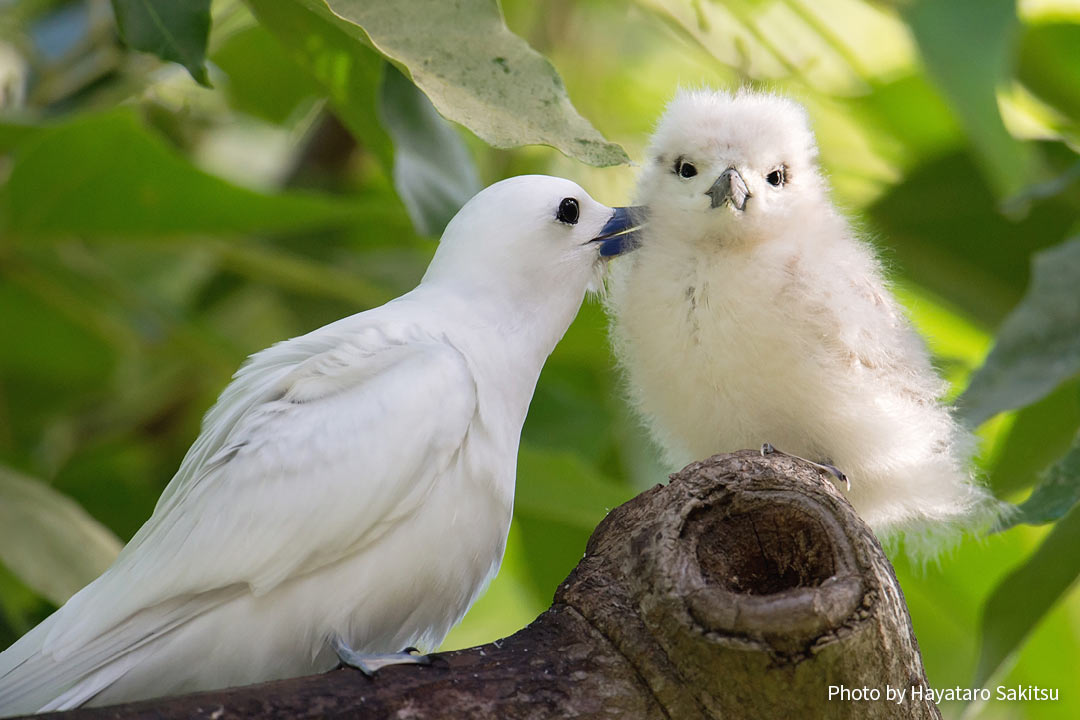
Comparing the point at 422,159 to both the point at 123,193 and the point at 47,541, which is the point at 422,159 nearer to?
the point at 123,193

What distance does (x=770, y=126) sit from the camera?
2314 mm

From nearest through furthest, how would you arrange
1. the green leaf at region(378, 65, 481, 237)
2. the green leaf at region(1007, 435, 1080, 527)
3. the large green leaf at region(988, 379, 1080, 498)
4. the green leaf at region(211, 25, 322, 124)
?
the green leaf at region(1007, 435, 1080, 527) → the green leaf at region(378, 65, 481, 237) → the large green leaf at region(988, 379, 1080, 498) → the green leaf at region(211, 25, 322, 124)

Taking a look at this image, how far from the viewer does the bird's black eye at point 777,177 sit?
2309 mm

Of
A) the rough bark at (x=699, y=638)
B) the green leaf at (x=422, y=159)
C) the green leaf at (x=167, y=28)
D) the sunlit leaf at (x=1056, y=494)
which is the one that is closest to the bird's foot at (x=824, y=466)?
the rough bark at (x=699, y=638)

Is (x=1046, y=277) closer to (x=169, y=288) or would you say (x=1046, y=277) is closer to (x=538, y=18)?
(x=538, y=18)

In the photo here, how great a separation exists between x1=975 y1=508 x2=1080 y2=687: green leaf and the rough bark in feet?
2.34

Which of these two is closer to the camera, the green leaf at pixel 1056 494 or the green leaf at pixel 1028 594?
the green leaf at pixel 1056 494

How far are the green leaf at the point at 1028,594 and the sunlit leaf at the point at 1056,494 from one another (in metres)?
0.12

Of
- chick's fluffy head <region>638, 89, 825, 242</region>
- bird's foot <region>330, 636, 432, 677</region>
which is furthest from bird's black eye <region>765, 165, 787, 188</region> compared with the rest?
bird's foot <region>330, 636, 432, 677</region>

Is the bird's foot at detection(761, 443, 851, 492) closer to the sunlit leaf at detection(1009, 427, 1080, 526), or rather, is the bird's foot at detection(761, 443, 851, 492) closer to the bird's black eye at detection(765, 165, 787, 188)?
the sunlit leaf at detection(1009, 427, 1080, 526)

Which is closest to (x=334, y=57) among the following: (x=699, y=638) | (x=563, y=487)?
(x=563, y=487)

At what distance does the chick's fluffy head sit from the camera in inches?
87.0

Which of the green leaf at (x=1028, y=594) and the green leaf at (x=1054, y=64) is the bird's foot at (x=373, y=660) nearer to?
the green leaf at (x=1028, y=594)

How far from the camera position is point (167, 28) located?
1.92 m
